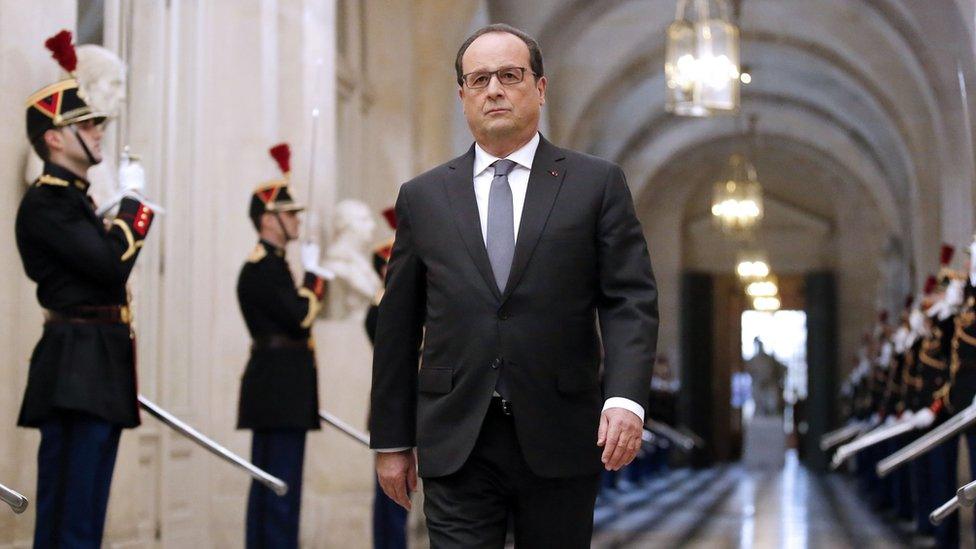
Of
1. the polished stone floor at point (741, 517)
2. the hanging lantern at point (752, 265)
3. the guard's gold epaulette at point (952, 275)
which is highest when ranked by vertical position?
the hanging lantern at point (752, 265)

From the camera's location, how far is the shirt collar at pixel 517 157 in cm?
373

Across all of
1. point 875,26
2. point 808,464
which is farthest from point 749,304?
point 875,26

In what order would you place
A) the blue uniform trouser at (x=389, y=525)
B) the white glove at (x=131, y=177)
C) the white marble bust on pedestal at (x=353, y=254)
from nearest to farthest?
the white glove at (x=131, y=177) → the blue uniform trouser at (x=389, y=525) → the white marble bust on pedestal at (x=353, y=254)

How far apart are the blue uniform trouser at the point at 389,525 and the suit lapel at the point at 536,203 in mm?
4896

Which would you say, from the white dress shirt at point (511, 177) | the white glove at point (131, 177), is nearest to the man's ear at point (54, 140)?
the white glove at point (131, 177)

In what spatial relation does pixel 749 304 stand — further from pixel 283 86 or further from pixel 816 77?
pixel 283 86

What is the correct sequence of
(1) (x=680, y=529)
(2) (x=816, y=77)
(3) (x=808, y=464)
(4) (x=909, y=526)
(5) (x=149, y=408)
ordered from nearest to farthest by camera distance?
1. (5) (x=149, y=408)
2. (1) (x=680, y=529)
3. (4) (x=909, y=526)
4. (2) (x=816, y=77)
5. (3) (x=808, y=464)

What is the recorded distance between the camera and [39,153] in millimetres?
5504

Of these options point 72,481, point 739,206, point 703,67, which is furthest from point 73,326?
point 739,206

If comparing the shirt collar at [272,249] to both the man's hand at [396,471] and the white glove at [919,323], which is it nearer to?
the man's hand at [396,471]

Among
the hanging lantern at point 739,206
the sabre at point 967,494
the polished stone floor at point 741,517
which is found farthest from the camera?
the hanging lantern at point 739,206

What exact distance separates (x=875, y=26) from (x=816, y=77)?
209 inches

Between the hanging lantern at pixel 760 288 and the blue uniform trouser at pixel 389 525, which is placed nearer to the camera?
the blue uniform trouser at pixel 389 525

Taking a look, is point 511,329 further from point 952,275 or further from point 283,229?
point 952,275
